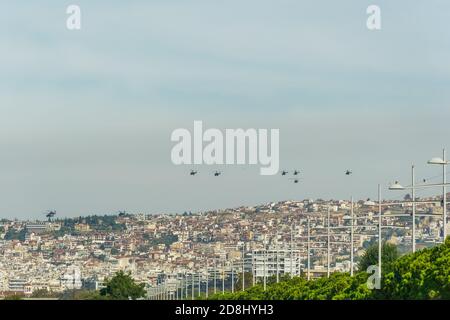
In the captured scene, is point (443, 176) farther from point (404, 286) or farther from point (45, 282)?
point (45, 282)

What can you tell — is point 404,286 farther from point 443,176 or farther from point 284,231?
point 284,231

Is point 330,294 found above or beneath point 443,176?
beneath

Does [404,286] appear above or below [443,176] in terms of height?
below
